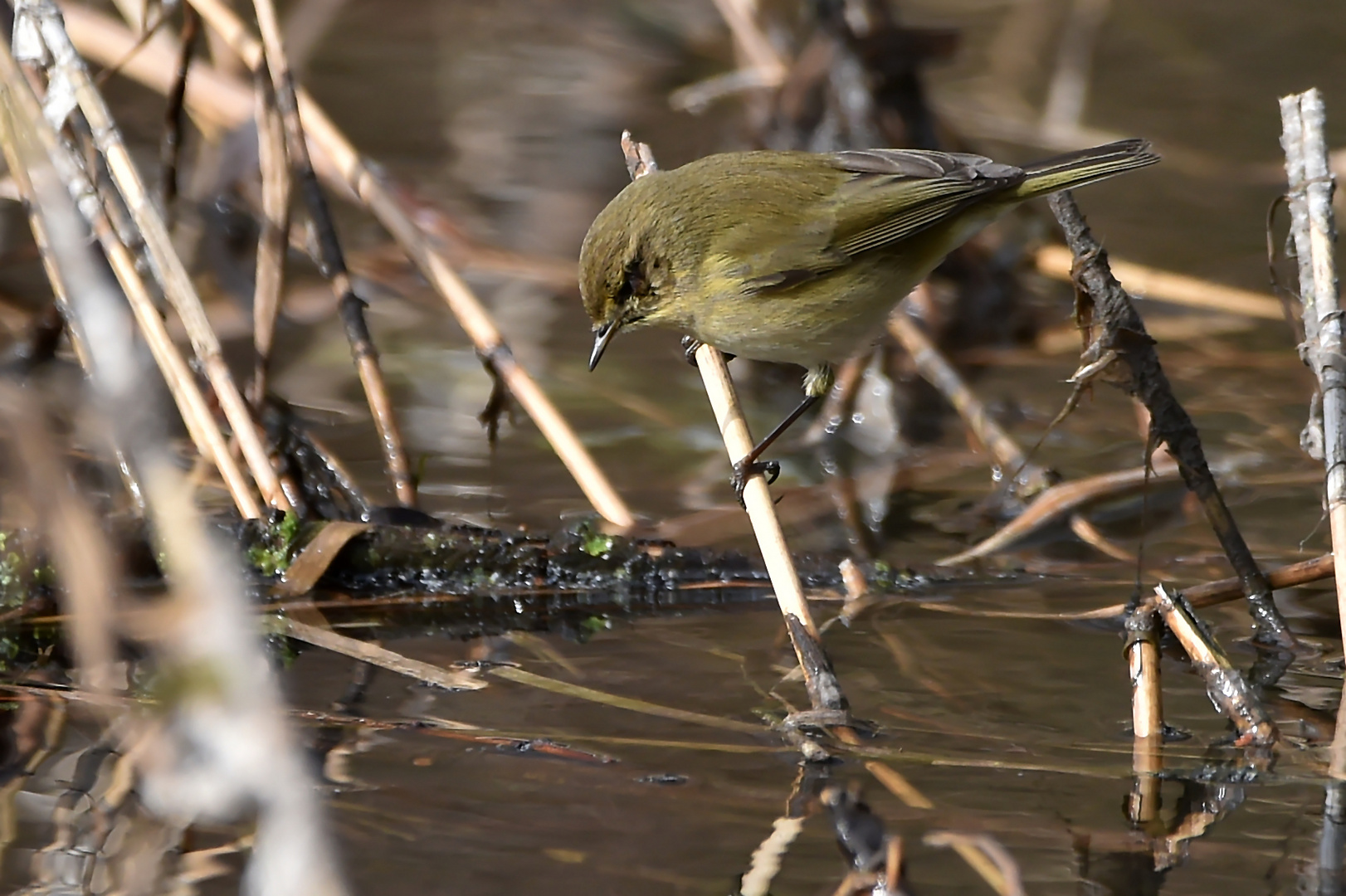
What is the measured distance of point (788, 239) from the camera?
4.01 m

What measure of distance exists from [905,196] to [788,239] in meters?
0.36

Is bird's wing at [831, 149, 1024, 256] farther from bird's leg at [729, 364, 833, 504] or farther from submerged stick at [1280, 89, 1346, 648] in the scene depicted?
submerged stick at [1280, 89, 1346, 648]

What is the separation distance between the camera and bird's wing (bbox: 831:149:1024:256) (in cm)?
403

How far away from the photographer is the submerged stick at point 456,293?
407cm

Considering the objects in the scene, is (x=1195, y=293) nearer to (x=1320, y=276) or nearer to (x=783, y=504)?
(x=783, y=504)

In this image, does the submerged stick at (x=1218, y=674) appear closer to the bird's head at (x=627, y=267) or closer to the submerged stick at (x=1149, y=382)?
the submerged stick at (x=1149, y=382)

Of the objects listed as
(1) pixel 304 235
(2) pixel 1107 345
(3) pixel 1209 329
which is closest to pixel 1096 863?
(2) pixel 1107 345

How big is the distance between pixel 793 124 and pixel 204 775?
215 inches

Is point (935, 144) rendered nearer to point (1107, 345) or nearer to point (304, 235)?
point (304, 235)

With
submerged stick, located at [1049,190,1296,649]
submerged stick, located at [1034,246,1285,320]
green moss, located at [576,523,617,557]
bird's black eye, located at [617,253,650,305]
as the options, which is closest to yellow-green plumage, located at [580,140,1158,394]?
bird's black eye, located at [617,253,650,305]

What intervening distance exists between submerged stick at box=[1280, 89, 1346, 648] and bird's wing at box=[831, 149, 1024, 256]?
2.64ft

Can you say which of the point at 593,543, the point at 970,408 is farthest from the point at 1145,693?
the point at 970,408

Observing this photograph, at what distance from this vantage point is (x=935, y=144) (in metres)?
6.20

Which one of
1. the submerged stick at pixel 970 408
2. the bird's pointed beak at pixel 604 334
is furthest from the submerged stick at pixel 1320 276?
the bird's pointed beak at pixel 604 334
